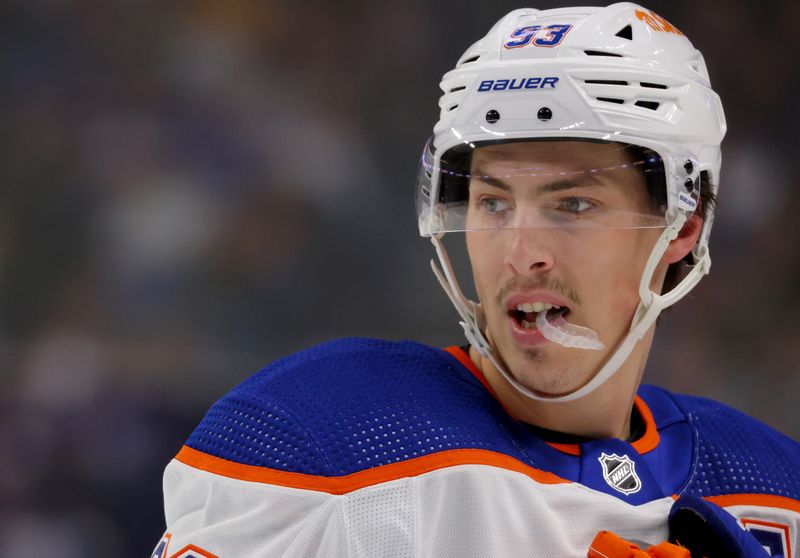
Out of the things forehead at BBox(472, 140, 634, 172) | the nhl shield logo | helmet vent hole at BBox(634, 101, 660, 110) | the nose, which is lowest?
the nhl shield logo

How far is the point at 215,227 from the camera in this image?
9.02 feet

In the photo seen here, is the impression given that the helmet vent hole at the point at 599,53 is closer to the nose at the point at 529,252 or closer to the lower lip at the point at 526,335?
the nose at the point at 529,252

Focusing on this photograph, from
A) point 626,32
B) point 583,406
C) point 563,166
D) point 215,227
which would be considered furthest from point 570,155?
point 215,227

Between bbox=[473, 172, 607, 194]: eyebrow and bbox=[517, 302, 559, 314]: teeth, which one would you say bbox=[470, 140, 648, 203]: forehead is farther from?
bbox=[517, 302, 559, 314]: teeth

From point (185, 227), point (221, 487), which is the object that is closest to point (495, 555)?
point (221, 487)

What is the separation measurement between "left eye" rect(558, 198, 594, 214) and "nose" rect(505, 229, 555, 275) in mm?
51

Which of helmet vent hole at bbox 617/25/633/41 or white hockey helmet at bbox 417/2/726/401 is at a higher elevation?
helmet vent hole at bbox 617/25/633/41

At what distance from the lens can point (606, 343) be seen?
1445mm

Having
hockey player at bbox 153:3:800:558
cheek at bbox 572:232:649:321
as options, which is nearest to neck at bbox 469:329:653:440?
hockey player at bbox 153:3:800:558

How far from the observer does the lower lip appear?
139 cm

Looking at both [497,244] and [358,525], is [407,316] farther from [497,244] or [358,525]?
[358,525]

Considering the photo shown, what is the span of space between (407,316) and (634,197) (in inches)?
53.7

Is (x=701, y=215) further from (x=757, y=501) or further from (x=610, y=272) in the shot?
(x=757, y=501)

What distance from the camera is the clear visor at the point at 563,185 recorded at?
1.38 metres
